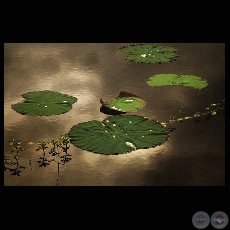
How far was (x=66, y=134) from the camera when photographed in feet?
8.79

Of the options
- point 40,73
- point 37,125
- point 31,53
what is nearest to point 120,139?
point 37,125

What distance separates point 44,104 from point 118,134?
69 cm

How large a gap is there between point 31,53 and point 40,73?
625 millimetres

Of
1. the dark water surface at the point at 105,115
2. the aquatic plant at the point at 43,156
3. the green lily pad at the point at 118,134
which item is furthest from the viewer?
the green lily pad at the point at 118,134

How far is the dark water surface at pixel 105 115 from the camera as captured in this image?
2.29 meters

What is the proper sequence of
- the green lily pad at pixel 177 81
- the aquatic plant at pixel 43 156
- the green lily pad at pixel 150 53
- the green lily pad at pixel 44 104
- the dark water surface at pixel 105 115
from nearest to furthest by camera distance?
the dark water surface at pixel 105 115 < the aquatic plant at pixel 43 156 < the green lily pad at pixel 44 104 < the green lily pad at pixel 177 81 < the green lily pad at pixel 150 53

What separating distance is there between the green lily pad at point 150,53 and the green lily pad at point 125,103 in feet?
2.68

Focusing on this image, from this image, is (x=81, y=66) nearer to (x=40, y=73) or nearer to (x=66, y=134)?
(x=40, y=73)
